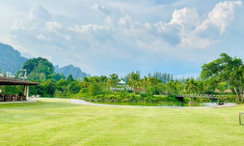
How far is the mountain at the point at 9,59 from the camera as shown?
16673 cm

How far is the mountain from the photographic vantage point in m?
167

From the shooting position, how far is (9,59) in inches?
6885

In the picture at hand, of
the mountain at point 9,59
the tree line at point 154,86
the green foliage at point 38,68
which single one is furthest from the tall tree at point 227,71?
the mountain at point 9,59

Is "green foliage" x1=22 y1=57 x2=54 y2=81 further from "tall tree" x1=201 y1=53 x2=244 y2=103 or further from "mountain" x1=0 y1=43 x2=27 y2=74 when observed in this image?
"mountain" x1=0 y1=43 x2=27 y2=74

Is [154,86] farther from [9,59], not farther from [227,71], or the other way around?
[9,59]

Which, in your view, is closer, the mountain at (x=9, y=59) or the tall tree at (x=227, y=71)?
the tall tree at (x=227, y=71)

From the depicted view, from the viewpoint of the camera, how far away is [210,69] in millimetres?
32562

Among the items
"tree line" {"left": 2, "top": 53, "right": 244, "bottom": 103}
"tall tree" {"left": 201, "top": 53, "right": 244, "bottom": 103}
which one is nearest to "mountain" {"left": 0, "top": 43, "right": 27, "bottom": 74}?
"tree line" {"left": 2, "top": 53, "right": 244, "bottom": 103}

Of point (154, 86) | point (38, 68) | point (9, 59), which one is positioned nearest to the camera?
point (154, 86)

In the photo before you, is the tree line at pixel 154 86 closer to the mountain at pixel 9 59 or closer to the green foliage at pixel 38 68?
the green foliage at pixel 38 68

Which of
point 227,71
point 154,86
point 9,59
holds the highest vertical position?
point 9,59

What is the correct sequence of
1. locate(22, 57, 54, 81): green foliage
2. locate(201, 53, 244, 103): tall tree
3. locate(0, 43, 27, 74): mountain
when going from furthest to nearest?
1. locate(0, 43, 27, 74): mountain
2. locate(22, 57, 54, 81): green foliage
3. locate(201, 53, 244, 103): tall tree

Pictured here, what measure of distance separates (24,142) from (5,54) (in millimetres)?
196220

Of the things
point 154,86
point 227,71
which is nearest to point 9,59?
point 154,86
